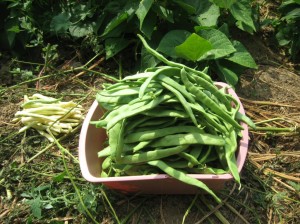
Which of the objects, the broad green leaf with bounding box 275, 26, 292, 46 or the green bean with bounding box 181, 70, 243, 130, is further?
the broad green leaf with bounding box 275, 26, 292, 46

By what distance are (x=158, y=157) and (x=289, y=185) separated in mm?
763

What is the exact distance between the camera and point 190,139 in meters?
1.41

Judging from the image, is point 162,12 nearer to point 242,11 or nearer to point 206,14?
point 206,14

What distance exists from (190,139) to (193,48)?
67cm

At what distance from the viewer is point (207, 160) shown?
150cm

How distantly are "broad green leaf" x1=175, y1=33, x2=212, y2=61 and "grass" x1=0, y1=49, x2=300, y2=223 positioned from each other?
0.46m

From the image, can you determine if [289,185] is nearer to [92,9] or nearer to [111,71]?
[111,71]

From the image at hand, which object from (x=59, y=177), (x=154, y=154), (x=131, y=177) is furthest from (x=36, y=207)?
(x=154, y=154)

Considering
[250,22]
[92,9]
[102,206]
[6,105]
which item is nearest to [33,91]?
[6,105]

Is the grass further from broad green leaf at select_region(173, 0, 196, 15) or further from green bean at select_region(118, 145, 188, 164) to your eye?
broad green leaf at select_region(173, 0, 196, 15)

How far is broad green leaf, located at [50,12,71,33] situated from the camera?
7.77 feet

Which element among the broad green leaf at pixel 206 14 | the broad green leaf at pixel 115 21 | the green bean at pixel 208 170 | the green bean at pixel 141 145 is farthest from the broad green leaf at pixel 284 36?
the green bean at pixel 141 145

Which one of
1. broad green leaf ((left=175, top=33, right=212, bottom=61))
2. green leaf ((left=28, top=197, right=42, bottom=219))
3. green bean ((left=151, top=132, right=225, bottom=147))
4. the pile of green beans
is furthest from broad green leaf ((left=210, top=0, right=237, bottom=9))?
green leaf ((left=28, top=197, right=42, bottom=219))

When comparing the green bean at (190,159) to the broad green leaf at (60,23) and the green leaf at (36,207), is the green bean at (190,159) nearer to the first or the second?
the green leaf at (36,207)
